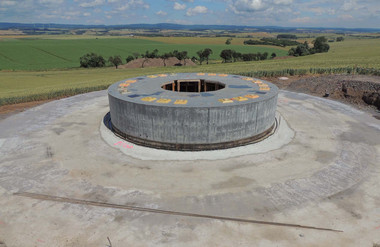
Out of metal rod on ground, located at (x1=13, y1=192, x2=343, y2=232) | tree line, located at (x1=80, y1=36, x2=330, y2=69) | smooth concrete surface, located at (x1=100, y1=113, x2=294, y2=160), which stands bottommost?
metal rod on ground, located at (x1=13, y1=192, x2=343, y2=232)

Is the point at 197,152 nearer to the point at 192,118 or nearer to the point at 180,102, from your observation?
the point at 192,118

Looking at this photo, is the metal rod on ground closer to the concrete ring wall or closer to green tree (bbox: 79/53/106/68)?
the concrete ring wall

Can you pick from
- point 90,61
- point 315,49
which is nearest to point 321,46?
point 315,49

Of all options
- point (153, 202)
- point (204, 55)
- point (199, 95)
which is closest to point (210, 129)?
point (199, 95)

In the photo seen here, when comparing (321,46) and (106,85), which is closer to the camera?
(106,85)

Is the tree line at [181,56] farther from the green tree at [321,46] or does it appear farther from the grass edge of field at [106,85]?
the grass edge of field at [106,85]

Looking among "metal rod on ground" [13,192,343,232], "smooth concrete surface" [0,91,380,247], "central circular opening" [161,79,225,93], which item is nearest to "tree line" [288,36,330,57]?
"central circular opening" [161,79,225,93]

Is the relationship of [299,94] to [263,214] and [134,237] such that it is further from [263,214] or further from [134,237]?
[134,237]
